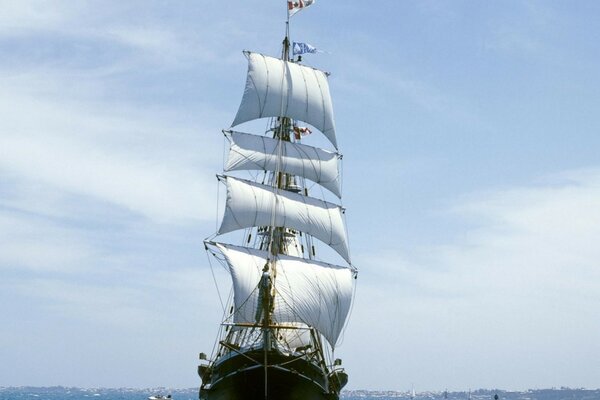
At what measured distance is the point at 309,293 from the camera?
5897cm

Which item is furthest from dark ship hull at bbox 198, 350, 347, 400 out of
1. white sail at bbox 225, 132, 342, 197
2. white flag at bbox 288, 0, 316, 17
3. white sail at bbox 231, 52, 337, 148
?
white flag at bbox 288, 0, 316, 17

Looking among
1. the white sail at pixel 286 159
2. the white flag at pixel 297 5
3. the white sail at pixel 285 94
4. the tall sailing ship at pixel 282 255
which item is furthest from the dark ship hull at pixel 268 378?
the white flag at pixel 297 5

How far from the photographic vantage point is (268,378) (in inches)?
2005

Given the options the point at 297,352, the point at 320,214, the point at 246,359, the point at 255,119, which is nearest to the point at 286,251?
the point at 320,214

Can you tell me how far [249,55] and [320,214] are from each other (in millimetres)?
13292

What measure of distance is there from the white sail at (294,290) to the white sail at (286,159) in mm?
8384

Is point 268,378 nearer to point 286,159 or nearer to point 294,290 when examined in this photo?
point 294,290

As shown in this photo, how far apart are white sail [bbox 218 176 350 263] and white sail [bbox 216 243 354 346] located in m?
3.43

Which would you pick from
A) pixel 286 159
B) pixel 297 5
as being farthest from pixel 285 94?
pixel 297 5

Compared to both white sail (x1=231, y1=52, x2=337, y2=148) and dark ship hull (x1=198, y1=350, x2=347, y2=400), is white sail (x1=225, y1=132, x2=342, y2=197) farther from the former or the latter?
dark ship hull (x1=198, y1=350, x2=347, y2=400)

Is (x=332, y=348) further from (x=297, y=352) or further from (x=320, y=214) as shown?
(x=320, y=214)

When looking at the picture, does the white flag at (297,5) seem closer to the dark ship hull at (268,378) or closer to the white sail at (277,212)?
the white sail at (277,212)

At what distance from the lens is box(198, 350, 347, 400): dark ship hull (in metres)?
51.1

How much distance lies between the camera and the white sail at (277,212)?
2454 inches
